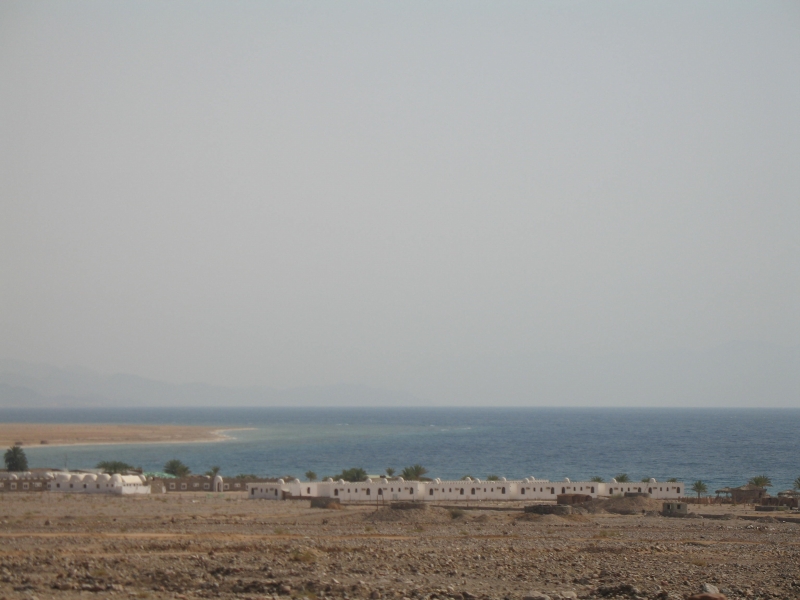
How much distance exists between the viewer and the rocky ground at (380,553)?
83.6ft

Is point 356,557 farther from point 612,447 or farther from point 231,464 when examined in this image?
point 612,447

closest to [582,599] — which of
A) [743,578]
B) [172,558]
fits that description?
[743,578]

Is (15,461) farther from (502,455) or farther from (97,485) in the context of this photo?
(502,455)

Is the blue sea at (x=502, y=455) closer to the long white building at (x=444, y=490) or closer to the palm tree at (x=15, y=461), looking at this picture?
the long white building at (x=444, y=490)

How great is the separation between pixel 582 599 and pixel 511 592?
2.01 metres

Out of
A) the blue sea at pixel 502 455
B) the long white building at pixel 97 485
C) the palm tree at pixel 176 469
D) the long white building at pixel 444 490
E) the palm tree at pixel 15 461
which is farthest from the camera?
the blue sea at pixel 502 455

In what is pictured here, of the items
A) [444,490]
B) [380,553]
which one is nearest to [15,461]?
[444,490]

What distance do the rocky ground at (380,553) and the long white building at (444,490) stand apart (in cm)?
590

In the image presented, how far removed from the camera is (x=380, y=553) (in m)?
32.8

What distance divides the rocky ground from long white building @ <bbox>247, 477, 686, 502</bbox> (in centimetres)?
590

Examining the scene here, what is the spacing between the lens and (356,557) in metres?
31.5

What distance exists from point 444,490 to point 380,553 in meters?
29.1

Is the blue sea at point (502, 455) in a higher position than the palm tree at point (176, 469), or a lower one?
lower

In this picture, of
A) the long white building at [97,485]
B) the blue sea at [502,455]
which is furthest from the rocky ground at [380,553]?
the blue sea at [502,455]
